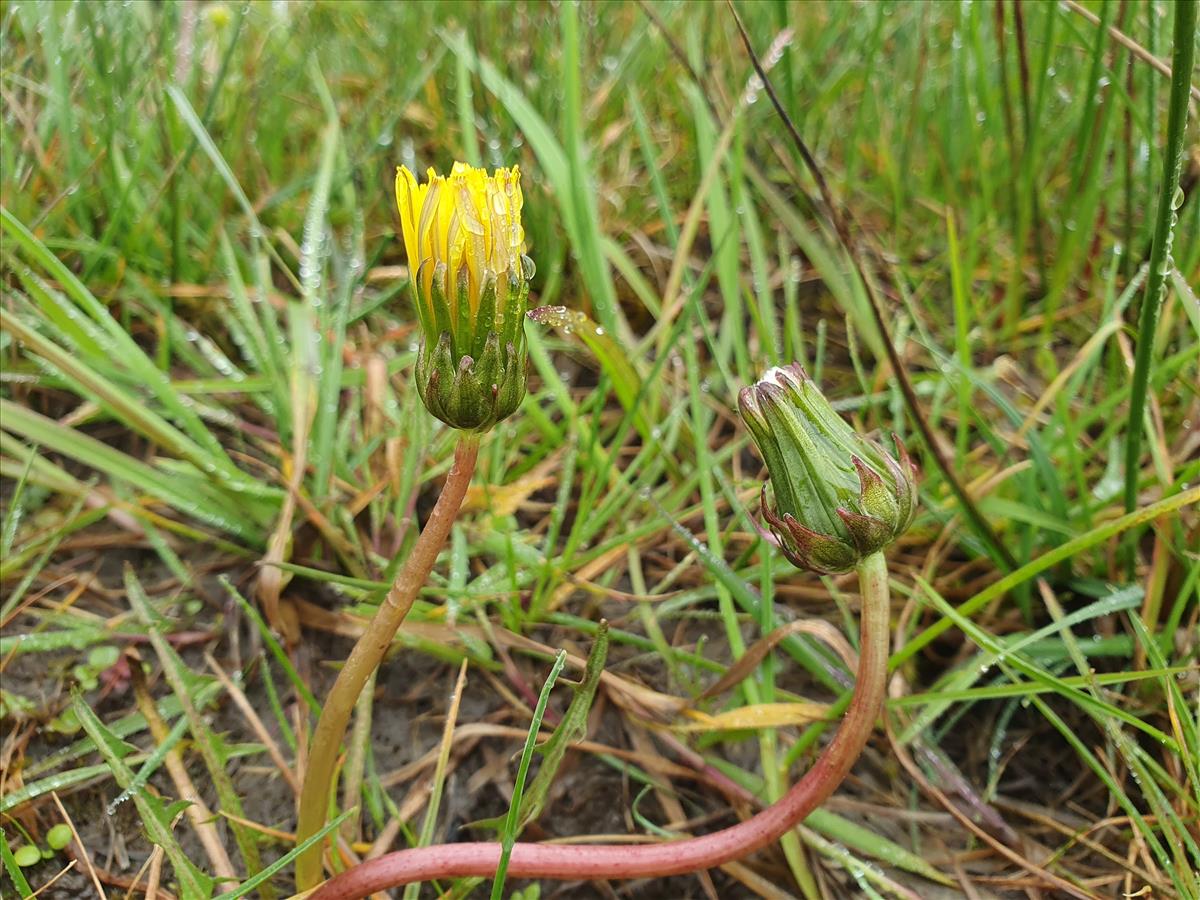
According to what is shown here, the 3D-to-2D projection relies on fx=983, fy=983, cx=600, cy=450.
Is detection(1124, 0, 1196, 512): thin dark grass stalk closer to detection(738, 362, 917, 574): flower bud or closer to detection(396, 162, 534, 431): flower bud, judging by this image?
detection(738, 362, 917, 574): flower bud

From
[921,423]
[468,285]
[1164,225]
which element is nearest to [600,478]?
[921,423]

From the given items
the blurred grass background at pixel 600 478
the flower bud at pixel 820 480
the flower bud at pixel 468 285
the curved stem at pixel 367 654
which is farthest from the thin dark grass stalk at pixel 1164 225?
the curved stem at pixel 367 654

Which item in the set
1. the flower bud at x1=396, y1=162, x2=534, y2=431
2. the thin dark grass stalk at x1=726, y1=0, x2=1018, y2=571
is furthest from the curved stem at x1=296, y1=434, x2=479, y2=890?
the thin dark grass stalk at x1=726, y1=0, x2=1018, y2=571

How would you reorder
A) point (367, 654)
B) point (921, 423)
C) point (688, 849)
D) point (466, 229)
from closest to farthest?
point (466, 229)
point (367, 654)
point (688, 849)
point (921, 423)

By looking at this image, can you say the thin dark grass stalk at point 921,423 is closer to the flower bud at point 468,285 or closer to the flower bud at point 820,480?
the flower bud at point 820,480

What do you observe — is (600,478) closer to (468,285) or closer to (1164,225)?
(468,285)

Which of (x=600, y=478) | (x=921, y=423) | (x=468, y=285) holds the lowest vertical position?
(x=600, y=478)
